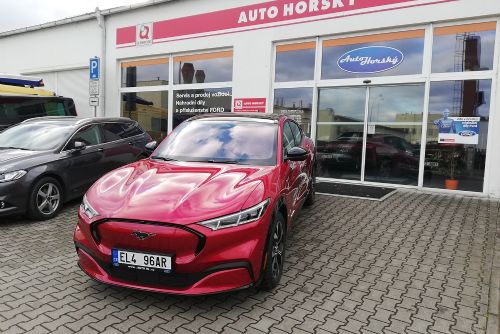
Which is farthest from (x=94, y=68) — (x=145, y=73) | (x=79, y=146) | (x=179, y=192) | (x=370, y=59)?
(x=179, y=192)

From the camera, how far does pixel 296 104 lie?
401 inches

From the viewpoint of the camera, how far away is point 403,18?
8.61 metres

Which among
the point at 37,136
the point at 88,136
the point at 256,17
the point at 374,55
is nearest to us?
the point at 37,136

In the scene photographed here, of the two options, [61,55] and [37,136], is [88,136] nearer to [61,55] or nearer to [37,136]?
[37,136]

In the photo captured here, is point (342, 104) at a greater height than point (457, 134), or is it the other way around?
point (342, 104)

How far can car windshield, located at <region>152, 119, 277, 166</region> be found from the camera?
→ 426 cm

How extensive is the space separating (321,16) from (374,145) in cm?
331

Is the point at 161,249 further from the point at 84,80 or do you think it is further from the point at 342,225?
the point at 84,80

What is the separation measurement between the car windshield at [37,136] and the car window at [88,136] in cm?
12

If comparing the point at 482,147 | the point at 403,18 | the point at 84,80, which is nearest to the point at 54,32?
the point at 84,80

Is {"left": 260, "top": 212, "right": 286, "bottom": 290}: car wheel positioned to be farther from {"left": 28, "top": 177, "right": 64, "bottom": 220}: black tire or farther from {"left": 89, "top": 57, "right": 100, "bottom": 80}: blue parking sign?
{"left": 89, "top": 57, "right": 100, "bottom": 80}: blue parking sign

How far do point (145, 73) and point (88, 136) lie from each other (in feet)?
21.2

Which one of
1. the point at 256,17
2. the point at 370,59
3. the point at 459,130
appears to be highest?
the point at 256,17

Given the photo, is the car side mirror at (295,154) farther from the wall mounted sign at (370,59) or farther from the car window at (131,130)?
the wall mounted sign at (370,59)
